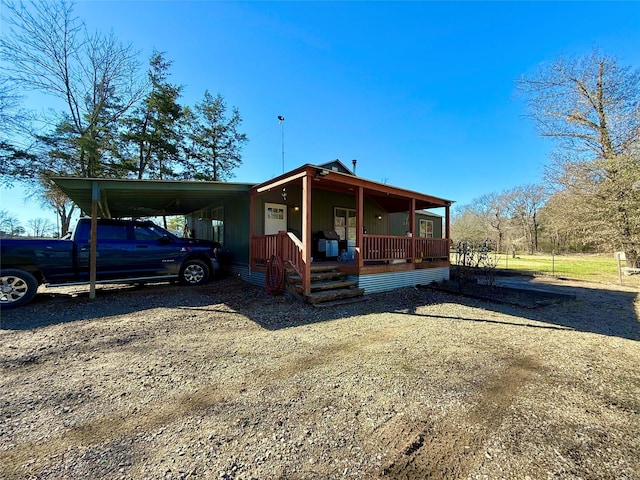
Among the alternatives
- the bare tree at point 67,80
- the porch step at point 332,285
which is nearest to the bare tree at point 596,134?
the porch step at point 332,285

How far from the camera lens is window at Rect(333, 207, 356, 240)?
1013cm

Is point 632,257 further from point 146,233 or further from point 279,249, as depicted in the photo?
point 146,233

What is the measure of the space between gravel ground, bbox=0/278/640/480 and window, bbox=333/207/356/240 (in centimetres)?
578

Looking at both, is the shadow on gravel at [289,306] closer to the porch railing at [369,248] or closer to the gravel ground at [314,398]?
the gravel ground at [314,398]

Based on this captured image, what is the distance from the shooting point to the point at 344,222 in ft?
34.3

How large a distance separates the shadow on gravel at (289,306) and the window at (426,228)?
825 centimetres

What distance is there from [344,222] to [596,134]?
43.9ft

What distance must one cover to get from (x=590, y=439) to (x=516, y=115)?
18.2 meters

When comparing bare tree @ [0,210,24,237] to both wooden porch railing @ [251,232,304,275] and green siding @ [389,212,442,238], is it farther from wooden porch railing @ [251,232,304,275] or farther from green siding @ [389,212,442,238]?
green siding @ [389,212,442,238]

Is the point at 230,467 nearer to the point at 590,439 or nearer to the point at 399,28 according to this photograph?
the point at 590,439

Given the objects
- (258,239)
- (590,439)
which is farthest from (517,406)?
(258,239)

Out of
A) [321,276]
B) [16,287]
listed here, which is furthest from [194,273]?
[321,276]

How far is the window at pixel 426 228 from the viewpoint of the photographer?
Answer: 50.3ft

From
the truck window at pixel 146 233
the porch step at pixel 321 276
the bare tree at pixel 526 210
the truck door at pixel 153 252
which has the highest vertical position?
the bare tree at pixel 526 210
